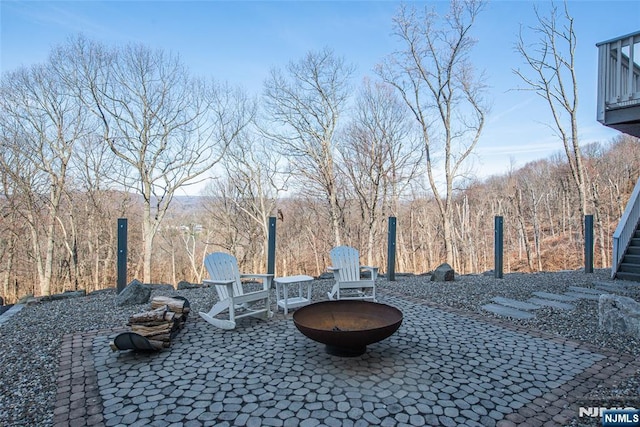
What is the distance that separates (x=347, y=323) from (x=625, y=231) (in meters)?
5.82

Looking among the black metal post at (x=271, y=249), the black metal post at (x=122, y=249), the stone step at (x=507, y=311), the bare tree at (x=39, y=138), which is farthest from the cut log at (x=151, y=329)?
the bare tree at (x=39, y=138)

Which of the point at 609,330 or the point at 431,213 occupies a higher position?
the point at 431,213

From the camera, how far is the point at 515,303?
→ 4.25 m

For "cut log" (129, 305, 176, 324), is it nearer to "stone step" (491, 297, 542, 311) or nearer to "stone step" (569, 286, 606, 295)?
"stone step" (491, 297, 542, 311)

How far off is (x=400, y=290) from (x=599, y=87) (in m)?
3.65

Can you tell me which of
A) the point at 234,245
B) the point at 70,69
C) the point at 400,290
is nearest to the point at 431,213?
the point at 234,245

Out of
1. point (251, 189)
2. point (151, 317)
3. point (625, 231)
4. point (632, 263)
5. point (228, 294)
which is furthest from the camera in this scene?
point (251, 189)

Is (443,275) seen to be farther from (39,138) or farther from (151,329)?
(39,138)

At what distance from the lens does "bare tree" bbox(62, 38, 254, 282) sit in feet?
29.3

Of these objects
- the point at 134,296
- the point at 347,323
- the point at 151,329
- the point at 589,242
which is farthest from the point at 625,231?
the point at 134,296

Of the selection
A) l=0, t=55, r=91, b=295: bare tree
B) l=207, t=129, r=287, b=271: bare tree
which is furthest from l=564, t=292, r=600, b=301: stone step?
l=0, t=55, r=91, b=295: bare tree

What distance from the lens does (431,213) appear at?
1733cm

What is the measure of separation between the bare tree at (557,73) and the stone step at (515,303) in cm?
701

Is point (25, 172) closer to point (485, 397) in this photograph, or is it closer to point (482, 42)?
point (485, 397)
